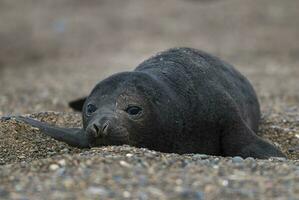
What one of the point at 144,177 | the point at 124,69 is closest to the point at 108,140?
the point at 144,177

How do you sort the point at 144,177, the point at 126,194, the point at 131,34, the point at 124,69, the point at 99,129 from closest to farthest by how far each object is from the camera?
the point at 126,194 < the point at 144,177 < the point at 99,129 < the point at 124,69 < the point at 131,34

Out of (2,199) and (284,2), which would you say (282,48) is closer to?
(284,2)

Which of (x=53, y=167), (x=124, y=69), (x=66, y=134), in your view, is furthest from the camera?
(x=124, y=69)

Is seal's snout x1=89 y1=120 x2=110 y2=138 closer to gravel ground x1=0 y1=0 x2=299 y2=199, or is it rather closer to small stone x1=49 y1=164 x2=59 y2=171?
gravel ground x1=0 y1=0 x2=299 y2=199

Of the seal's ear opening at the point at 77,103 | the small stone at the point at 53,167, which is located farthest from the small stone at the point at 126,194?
the seal's ear opening at the point at 77,103

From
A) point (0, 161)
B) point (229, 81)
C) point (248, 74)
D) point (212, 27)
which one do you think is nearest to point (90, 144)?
point (0, 161)

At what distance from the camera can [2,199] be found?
376cm

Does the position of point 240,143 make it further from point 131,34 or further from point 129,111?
point 131,34

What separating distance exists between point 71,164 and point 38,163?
0.75 feet

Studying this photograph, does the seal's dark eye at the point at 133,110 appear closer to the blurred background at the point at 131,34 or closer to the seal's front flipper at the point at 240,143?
the seal's front flipper at the point at 240,143

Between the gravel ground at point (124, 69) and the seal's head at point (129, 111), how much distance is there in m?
0.19

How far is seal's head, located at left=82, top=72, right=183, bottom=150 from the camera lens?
5117mm

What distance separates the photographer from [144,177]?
411 cm

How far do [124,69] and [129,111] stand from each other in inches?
346
